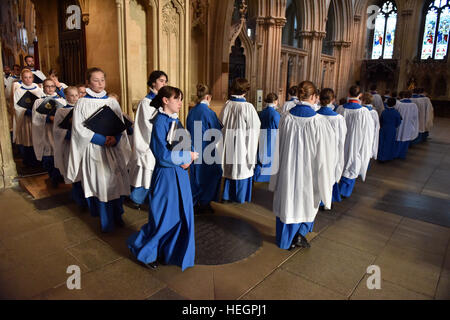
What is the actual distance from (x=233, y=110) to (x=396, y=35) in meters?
19.4

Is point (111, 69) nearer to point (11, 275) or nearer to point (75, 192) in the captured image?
point (75, 192)

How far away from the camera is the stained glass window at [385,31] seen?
20297 millimetres

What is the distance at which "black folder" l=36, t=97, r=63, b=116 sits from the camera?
208 inches

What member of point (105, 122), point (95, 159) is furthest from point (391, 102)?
point (95, 159)

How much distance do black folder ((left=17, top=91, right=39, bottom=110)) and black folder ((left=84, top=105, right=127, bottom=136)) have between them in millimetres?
3372

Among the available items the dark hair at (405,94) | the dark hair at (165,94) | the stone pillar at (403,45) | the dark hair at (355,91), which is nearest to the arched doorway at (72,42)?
the dark hair at (165,94)

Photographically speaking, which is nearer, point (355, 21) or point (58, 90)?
point (58, 90)

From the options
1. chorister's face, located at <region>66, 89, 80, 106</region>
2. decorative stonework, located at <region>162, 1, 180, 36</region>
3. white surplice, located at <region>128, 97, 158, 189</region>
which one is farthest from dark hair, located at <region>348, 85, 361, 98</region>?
chorister's face, located at <region>66, 89, 80, 106</region>

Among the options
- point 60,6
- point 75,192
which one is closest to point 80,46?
point 60,6

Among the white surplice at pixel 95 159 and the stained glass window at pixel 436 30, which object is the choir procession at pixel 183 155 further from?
the stained glass window at pixel 436 30

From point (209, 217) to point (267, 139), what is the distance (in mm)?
2166

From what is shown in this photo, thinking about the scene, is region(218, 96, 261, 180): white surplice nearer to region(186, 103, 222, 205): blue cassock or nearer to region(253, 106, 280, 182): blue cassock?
region(186, 103, 222, 205): blue cassock

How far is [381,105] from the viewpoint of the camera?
34.2 ft

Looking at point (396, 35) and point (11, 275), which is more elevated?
point (396, 35)
